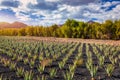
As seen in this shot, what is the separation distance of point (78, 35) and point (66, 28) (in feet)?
15.9

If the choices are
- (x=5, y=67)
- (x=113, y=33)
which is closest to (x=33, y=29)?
(x=113, y=33)

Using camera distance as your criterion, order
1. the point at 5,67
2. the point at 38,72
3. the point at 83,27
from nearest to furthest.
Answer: the point at 38,72
the point at 5,67
the point at 83,27

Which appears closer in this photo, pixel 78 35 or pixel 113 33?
pixel 113 33

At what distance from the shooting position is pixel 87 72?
1090 centimetres

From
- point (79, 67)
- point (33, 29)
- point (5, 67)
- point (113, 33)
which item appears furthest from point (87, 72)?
point (33, 29)

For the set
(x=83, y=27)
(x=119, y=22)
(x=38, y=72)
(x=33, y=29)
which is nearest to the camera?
(x=38, y=72)

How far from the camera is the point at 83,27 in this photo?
200 ft

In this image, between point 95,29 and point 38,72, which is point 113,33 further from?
point 38,72

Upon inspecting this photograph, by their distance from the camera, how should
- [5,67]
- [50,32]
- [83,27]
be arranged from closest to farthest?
1. [5,67]
2. [83,27]
3. [50,32]

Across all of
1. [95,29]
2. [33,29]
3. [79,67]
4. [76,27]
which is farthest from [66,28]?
[79,67]

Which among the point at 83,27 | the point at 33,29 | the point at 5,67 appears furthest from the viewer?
the point at 33,29

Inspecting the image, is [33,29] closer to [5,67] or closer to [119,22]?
[119,22]

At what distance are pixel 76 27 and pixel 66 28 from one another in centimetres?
257

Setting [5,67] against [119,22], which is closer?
[5,67]
